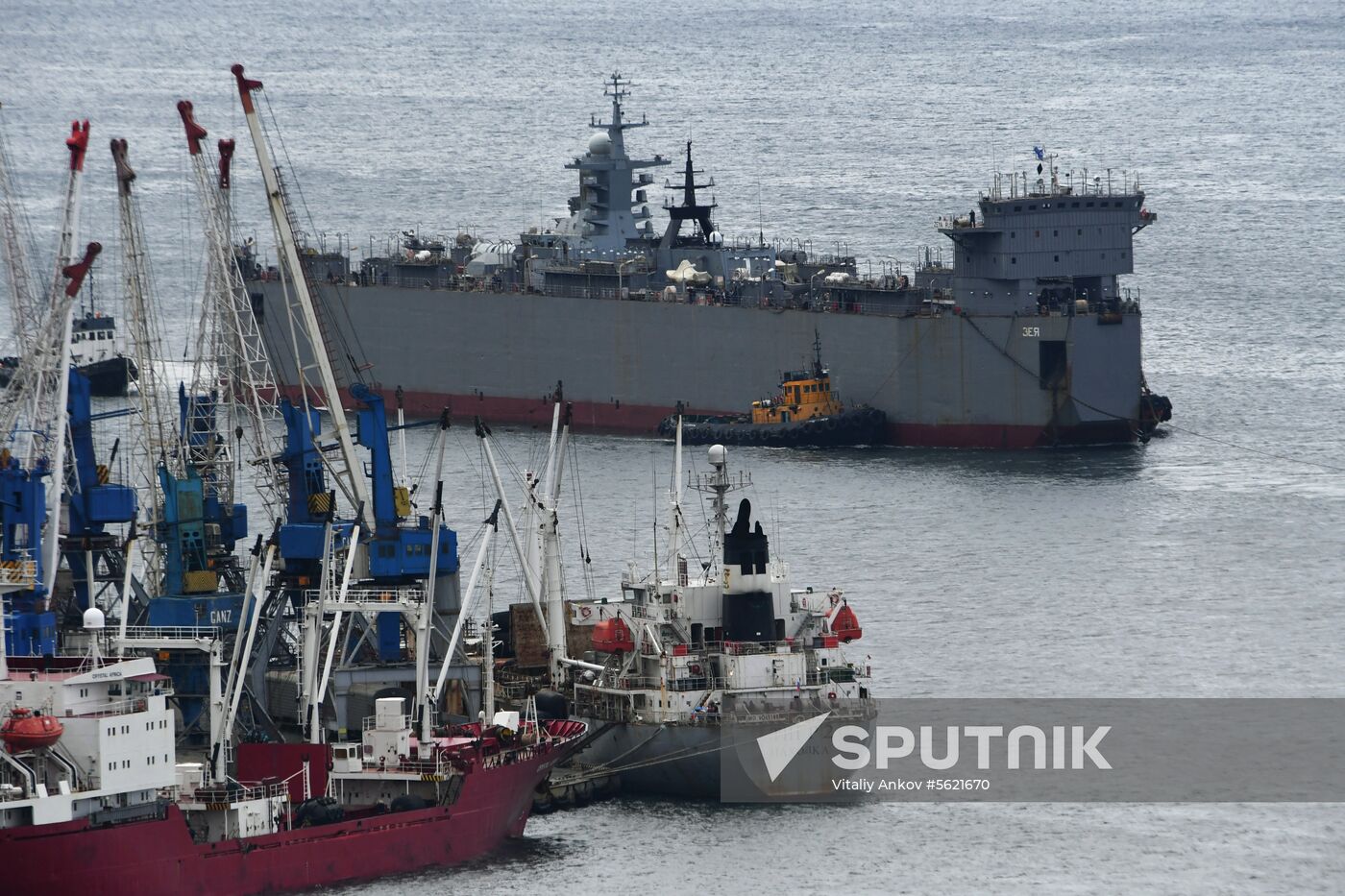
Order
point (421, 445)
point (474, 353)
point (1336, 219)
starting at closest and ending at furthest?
1. point (421, 445)
2. point (474, 353)
3. point (1336, 219)

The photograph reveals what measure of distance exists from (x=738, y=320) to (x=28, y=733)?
48.8 meters

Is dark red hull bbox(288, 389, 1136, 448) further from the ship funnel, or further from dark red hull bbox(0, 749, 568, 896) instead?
dark red hull bbox(0, 749, 568, 896)

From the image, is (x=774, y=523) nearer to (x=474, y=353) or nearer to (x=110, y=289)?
(x=474, y=353)

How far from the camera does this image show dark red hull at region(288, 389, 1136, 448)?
274 ft

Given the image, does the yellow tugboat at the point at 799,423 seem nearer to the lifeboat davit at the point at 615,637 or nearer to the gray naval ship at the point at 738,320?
the gray naval ship at the point at 738,320

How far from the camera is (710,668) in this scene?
164 feet

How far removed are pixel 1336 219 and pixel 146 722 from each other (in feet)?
306

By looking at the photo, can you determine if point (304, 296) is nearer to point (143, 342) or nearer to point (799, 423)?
point (143, 342)

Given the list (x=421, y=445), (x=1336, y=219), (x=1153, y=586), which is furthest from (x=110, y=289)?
(x=1153, y=586)

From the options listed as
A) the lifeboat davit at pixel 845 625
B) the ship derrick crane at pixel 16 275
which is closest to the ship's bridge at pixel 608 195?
the ship derrick crane at pixel 16 275

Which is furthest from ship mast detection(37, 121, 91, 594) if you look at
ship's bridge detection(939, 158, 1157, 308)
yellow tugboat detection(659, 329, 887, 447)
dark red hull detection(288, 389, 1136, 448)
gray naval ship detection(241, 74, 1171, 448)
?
ship's bridge detection(939, 158, 1157, 308)

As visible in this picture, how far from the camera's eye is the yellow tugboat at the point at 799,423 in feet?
272

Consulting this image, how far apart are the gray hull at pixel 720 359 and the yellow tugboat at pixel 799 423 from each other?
1.52 m

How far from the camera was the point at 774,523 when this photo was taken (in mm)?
70812
